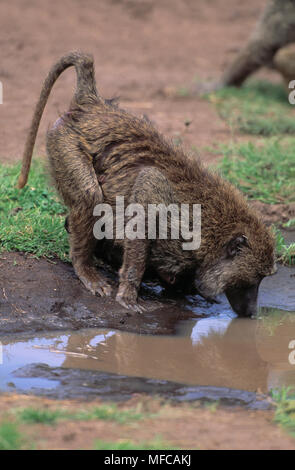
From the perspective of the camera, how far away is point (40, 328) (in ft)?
16.6

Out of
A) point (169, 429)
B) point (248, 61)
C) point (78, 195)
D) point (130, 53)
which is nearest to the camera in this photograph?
point (169, 429)

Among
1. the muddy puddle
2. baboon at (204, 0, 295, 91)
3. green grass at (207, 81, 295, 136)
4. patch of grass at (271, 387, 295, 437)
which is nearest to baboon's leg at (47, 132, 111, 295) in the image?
the muddy puddle

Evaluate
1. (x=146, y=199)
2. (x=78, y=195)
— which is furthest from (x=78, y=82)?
(x=146, y=199)

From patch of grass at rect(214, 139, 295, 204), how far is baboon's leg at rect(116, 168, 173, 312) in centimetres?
190

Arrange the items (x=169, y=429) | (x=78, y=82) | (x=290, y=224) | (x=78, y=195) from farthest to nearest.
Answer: (x=290, y=224) < (x=78, y=82) < (x=78, y=195) < (x=169, y=429)

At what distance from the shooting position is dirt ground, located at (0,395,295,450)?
345 cm

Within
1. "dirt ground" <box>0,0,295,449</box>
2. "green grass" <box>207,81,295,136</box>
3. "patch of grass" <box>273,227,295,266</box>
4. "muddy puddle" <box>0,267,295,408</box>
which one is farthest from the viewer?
"green grass" <box>207,81,295,136</box>

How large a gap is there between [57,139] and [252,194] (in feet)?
7.77

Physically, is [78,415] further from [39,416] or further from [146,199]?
[146,199]

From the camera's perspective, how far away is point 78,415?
368 cm

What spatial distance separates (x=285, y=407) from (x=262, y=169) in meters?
4.07

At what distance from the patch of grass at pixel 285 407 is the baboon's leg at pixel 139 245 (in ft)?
5.09

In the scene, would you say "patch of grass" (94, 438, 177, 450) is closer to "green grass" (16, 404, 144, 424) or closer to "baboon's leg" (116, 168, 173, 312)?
"green grass" (16, 404, 144, 424)

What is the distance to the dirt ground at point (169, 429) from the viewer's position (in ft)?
11.3
